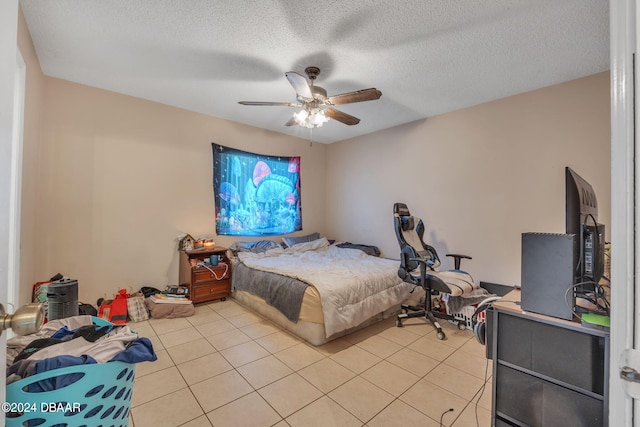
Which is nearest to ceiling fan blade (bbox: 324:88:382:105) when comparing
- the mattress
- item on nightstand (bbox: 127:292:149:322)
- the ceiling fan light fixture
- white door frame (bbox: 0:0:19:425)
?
the ceiling fan light fixture

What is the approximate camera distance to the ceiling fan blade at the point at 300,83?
2097 millimetres

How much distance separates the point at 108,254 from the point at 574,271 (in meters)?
4.14

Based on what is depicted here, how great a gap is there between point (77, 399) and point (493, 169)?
12.8 ft

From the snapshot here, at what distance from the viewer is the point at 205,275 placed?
11.1 ft

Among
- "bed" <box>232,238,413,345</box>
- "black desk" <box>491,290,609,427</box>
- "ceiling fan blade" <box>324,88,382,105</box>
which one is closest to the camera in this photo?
"black desk" <box>491,290,609,427</box>

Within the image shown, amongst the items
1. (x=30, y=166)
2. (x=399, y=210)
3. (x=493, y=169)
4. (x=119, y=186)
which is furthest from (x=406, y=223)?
(x=30, y=166)

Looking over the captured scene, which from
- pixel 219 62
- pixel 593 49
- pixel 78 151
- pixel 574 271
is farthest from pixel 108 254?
pixel 593 49

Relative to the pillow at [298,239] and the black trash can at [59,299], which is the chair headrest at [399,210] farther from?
the black trash can at [59,299]

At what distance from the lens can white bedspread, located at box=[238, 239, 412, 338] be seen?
2.40 meters

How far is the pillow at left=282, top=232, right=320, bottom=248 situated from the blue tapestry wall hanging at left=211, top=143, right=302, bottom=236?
0.21 meters

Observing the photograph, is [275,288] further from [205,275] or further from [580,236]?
[580,236]

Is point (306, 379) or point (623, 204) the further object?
point (306, 379)

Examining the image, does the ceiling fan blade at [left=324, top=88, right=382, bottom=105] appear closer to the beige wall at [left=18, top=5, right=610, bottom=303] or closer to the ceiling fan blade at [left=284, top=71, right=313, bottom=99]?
the ceiling fan blade at [left=284, top=71, right=313, bottom=99]

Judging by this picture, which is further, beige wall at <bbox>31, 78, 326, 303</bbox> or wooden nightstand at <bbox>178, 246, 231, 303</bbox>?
wooden nightstand at <bbox>178, 246, 231, 303</bbox>
